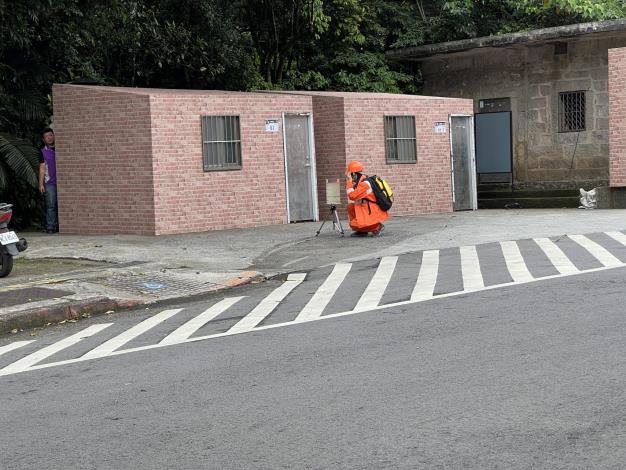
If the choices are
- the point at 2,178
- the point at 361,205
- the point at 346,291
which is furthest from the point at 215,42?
the point at 346,291

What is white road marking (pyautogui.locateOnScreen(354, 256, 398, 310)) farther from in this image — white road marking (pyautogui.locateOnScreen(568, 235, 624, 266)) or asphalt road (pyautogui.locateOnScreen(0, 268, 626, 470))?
white road marking (pyautogui.locateOnScreen(568, 235, 624, 266))

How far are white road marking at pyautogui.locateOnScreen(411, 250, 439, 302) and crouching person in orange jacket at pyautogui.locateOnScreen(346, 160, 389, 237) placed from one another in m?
2.41

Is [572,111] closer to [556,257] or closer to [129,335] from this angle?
[556,257]

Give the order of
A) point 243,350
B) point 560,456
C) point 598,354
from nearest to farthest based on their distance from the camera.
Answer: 1. point 560,456
2. point 598,354
3. point 243,350

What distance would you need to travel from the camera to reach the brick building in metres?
19.5

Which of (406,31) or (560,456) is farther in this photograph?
(406,31)

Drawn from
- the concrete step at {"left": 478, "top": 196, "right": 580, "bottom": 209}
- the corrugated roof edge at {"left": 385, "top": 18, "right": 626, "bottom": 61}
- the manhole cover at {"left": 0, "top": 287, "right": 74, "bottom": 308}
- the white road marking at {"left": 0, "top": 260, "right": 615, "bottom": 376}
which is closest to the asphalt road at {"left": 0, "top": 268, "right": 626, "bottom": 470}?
the white road marking at {"left": 0, "top": 260, "right": 615, "bottom": 376}

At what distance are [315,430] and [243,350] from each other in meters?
2.56

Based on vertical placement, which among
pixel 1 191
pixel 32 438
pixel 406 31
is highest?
pixel 406 31

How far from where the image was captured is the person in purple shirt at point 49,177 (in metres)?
20.2

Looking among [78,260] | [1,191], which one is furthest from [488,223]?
[1,191]

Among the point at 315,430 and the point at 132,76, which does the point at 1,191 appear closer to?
the point at 132,76

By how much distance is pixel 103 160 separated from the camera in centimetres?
1980

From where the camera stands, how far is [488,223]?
65.5ft
